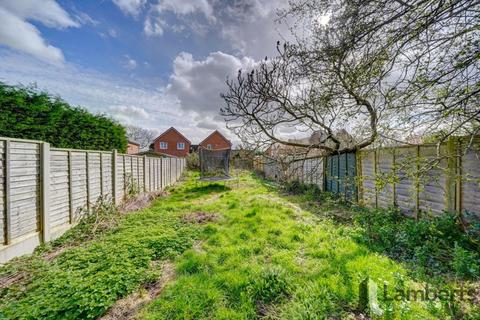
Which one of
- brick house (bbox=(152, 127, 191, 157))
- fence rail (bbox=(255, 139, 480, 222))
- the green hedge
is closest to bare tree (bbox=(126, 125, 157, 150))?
brick house (bbox=(152, 127, 191, 157))

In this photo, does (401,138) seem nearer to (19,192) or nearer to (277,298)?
(277,298)

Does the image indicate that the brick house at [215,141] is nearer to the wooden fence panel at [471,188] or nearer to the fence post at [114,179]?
the fence post at [114,179]

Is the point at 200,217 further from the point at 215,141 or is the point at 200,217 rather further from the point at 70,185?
the point at 215,141

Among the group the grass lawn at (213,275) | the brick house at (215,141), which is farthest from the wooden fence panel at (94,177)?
the brick house at (215,141)

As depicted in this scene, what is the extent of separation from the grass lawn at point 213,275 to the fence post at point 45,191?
0.30 metres

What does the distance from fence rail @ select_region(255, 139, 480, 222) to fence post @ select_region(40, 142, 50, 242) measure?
161 inches

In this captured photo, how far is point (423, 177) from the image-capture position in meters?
3.82

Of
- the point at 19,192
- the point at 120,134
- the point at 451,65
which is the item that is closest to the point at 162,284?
the point at 19,192

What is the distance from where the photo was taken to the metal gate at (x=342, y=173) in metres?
6.70

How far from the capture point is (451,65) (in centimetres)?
269

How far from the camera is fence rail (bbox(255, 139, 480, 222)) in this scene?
106 inches

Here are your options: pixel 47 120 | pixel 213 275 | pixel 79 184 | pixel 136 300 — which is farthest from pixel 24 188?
pixel 213 275

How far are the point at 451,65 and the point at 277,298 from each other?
383 cm

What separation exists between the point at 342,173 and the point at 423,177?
3608 mm
